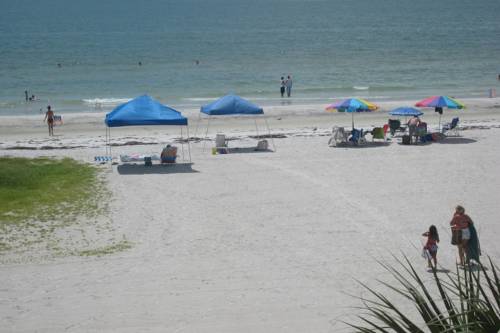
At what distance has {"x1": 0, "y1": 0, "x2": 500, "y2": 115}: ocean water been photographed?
157ft

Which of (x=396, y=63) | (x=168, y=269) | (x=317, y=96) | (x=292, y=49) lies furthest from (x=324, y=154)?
(x=292, y=49)

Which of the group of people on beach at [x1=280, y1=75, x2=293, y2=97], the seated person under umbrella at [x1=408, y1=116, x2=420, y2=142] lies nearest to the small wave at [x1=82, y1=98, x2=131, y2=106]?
the group of people on beach at [x1=280, y1=75, x2=293, y2=97]

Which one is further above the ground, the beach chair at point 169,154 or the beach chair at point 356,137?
the beach chair at point 356,137

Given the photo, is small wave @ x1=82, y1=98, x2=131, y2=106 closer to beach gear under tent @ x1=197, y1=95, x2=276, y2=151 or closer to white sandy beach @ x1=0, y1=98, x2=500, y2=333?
white sandy beach @ x1=0, y1=98, x2=500, y2=333

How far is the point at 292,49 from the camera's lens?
83062mm

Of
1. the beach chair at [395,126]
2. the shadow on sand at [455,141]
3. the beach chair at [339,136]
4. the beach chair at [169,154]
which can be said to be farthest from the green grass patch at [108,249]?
the shadow on sand at [455,141]

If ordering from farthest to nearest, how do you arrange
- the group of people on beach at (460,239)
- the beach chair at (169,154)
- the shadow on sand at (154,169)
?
the beach chair at (169,154), the shadow on sand at (154,169), the group of people on beach at (460,239)

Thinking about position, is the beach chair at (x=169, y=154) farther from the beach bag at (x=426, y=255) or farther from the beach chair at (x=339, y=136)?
the beach bag at (x=426, y=255)

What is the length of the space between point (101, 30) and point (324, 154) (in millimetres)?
103400

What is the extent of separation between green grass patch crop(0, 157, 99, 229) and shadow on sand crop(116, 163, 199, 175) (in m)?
0.81

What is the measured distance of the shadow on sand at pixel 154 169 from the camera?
20.8 metres

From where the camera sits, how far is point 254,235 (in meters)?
14.7

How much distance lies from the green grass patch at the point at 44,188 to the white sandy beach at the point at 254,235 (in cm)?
77

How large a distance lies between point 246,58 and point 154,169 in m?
53.2
